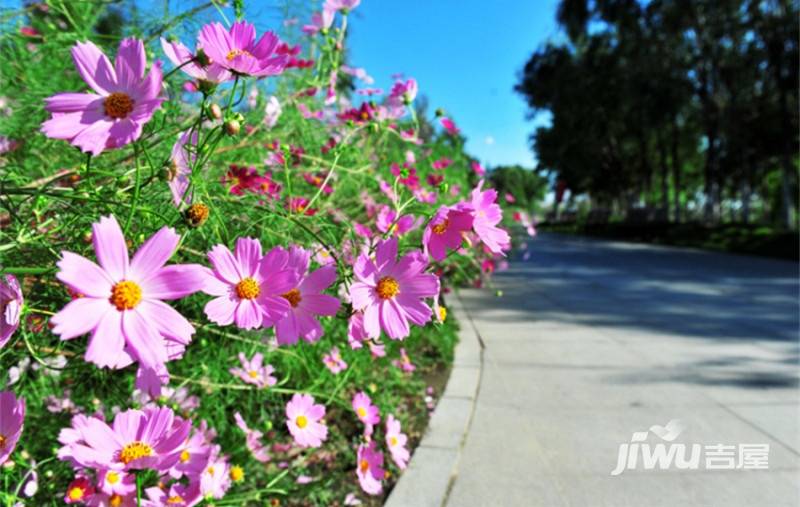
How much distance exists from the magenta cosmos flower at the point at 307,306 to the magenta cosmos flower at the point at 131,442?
24cm

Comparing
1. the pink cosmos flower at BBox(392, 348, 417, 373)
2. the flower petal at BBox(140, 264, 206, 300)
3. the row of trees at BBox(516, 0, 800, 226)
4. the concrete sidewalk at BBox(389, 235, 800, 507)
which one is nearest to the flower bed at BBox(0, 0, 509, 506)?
the flower petal at BBox(140, 264, 206, 300)

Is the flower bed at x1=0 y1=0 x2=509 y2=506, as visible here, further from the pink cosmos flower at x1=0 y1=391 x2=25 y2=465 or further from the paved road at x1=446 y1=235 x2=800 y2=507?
the paved road at x1=446 y1=235 x2=800 y2=507

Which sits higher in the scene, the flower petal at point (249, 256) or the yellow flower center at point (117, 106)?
the yellow flower center at point (117, 106)

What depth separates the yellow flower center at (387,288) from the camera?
32.5 inches

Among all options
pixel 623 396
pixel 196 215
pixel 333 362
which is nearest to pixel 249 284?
pixel 196 215

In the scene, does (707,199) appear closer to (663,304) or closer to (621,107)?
(621,107)

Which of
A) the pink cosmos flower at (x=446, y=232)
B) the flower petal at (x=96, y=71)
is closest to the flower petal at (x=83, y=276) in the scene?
the flower petal at (x=96, y=71)

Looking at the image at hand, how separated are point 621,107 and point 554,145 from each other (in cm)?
554

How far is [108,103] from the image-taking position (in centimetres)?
67

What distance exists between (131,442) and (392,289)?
1.62 ft

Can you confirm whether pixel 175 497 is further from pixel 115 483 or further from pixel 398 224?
pixel 398 224

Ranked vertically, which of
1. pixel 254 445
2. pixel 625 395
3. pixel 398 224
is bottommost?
pixel 625 395

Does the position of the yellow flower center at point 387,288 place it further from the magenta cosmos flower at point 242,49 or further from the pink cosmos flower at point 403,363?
the pink cosmos flower at point 403,363

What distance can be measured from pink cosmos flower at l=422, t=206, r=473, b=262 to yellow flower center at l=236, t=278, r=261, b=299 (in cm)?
26
